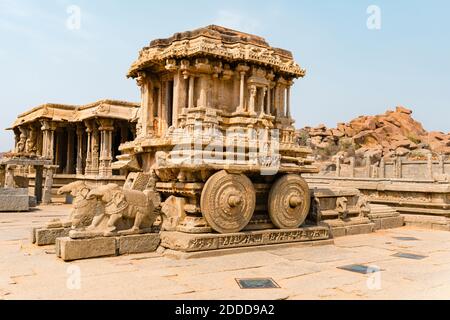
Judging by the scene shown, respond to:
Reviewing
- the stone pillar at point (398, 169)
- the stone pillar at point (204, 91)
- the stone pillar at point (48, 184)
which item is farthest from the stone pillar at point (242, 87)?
the stone pillar at point (398, 169)

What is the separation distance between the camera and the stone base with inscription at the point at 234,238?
6.06m

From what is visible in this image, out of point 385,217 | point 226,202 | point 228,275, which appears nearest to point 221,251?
point 226,202

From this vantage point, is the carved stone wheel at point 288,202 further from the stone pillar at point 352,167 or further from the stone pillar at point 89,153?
the stone pillar at point 352,167

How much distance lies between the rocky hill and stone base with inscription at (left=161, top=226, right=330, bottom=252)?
41.4m

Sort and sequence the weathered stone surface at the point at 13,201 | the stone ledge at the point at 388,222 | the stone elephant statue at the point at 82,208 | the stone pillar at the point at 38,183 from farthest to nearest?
1. the stone pillar at the point at 38,183
2. the weathered stone surface at the point at 13,201
3. the stone ledge at the point at 388,222
4. the stone elephant statue at the point at 82,208

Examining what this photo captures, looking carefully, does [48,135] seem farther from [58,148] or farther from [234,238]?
[234,238]

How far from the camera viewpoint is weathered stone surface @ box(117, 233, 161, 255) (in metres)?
6.06

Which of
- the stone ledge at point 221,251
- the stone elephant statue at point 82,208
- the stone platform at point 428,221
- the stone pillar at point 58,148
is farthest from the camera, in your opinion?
the stone pillar at point 58,148

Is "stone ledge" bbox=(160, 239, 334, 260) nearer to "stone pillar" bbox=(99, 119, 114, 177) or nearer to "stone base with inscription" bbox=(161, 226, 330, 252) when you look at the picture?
"stone base with inscription" bbox=(161, 226, 330, 252)

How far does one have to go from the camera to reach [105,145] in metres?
21.0

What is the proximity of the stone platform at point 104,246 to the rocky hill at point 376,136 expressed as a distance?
4327cm
